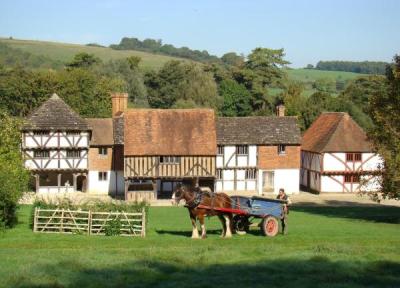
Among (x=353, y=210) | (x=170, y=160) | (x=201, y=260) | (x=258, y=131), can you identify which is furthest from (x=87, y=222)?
(x=258, y=131)

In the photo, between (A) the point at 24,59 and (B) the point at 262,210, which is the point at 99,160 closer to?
(B) the point at 262,210

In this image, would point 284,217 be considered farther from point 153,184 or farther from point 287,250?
point 153,184

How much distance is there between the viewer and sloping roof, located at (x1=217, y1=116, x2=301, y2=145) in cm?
5316

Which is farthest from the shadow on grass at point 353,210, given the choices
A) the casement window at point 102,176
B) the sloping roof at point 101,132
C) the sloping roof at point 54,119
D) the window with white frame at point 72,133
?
the sloping roof at point 54,119

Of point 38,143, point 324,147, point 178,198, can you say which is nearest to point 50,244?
point 178,198

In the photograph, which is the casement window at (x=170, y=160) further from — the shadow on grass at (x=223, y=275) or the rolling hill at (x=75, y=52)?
the rolling hill at (x=75, y=52)

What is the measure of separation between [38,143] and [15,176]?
22021 mm

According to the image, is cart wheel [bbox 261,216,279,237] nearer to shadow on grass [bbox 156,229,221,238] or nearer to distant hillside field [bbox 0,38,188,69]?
shadow on grass [bbox 156,229,221,238]

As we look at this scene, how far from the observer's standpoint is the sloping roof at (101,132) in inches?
2098

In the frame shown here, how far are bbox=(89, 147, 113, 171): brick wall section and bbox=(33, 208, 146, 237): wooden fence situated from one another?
25843mm

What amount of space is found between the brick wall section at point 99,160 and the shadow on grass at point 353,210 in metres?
15.4

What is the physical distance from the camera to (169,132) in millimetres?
50500

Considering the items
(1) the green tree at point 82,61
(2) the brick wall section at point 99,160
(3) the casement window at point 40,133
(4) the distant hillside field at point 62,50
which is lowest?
(2) the brick wall section at point 99,160

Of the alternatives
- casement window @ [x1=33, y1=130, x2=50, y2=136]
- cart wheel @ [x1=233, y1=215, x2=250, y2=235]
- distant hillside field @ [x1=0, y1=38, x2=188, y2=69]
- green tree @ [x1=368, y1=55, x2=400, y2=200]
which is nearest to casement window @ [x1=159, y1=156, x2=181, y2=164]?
casement window @ [x1=33, y1=130, x2=50, y2=136]
